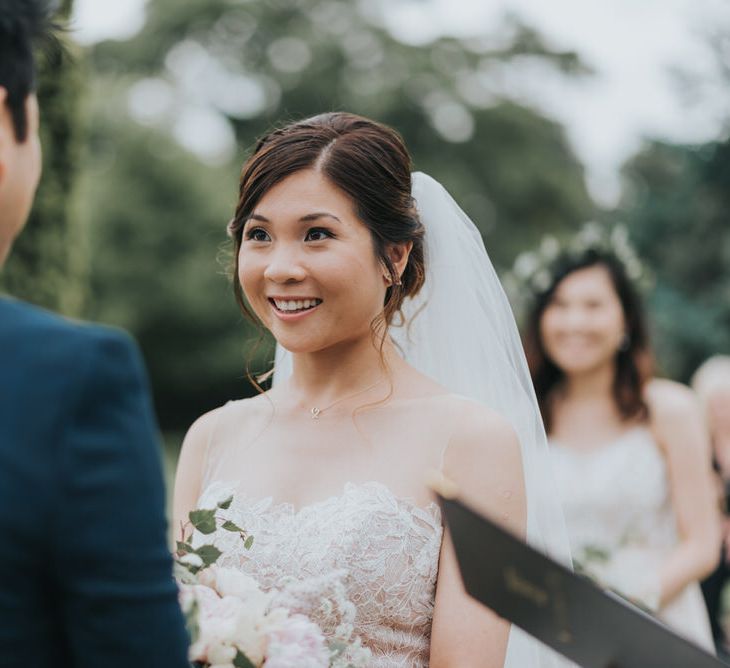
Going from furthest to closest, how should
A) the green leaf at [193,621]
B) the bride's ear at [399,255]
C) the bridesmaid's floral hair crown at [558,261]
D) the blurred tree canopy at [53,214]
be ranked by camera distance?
1. the blurred tree canopy at [53,214]
2. the bridesmaid's floral hair crown at [558,261]
3. the bride's ear at [399,255]
4. the green leaf at [193,621]

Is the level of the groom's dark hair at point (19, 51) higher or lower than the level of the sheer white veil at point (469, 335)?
higher

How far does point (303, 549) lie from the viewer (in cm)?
276

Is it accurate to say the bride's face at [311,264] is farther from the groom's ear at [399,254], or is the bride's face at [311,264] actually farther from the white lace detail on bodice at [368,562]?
the white lace detail on bodice at [368,562]

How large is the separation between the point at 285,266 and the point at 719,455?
5.94 meters

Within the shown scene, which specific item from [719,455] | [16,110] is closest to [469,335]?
[16,110]

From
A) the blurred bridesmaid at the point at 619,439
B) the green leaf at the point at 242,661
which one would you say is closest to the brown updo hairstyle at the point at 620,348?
the blurred bridesmaid at the point at 619,439

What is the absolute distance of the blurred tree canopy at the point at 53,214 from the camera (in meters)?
8.57

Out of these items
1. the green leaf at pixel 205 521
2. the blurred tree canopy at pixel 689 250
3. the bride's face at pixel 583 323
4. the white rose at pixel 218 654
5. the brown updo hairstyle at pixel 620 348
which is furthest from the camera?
the blurred tree canopy at pixel 689 250

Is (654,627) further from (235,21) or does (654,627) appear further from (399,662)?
(235,21)

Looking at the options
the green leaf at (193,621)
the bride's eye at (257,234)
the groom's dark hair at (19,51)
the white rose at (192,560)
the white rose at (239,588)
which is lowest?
the white rose at (239,588)

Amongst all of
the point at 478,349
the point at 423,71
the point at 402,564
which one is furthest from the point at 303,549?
the point at 423,71

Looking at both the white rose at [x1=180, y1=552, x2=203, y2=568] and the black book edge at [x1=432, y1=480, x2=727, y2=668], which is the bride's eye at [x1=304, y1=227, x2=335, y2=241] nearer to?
the white rose at [x1=180, y1=552, x2=203, y2=568]

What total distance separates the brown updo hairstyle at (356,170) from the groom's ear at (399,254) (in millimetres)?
14

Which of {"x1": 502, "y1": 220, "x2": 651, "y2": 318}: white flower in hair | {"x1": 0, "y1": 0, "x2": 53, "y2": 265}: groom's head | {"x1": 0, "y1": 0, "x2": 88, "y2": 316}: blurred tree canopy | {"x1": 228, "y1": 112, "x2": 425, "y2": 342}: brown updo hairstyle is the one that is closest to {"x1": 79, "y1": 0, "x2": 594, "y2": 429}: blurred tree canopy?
{"x1": 0, "y1": 0, "x2": 88, "y2": 316}: blurred tree canopy
